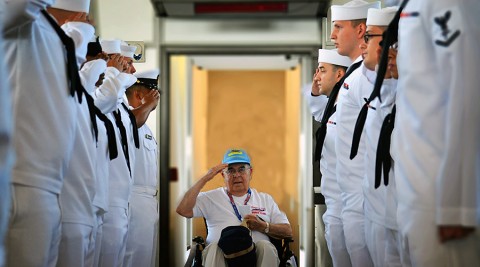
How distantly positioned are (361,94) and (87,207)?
1.25 m

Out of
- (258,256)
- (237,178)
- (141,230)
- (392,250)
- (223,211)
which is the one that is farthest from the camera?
(237,178)

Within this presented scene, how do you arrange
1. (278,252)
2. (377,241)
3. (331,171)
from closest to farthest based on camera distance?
(377,241)
(331,171)
(278,252)

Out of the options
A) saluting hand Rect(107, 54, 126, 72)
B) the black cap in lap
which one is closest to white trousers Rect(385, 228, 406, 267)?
saluting hand Rect(107, 54, 126, 72)

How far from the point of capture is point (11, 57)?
2.32 metres

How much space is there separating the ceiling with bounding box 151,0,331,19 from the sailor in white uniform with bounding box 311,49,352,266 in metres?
0.48

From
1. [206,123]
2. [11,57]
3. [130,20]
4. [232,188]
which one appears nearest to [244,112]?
[206,123]

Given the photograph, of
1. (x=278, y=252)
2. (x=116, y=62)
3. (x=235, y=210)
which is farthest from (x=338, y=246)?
(x=116, y=62)

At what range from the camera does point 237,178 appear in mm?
5238

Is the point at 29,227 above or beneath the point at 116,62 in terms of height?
beneath

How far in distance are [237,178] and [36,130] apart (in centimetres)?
299

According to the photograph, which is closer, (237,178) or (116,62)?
(116,62)

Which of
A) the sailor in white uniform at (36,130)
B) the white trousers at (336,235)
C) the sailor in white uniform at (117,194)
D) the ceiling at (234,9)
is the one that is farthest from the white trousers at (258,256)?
the sailor in white uniform at (36,130)

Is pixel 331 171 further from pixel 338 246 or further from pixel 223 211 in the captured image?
pixel 223 211

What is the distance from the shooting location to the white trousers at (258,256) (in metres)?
4.73
